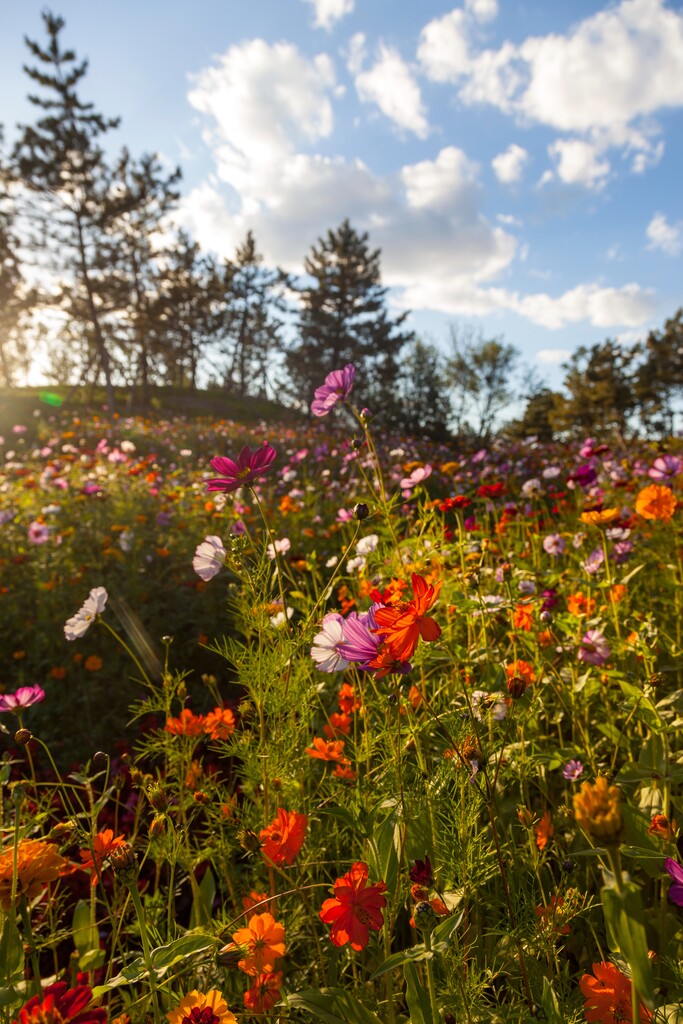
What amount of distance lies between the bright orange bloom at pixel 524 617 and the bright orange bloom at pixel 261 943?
926 mm

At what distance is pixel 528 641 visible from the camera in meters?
1.48

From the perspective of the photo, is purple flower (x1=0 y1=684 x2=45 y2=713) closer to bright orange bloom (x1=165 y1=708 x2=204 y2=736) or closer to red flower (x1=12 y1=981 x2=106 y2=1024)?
bright orange bloom (x1=165 y1=708 x2=204 y2=736)

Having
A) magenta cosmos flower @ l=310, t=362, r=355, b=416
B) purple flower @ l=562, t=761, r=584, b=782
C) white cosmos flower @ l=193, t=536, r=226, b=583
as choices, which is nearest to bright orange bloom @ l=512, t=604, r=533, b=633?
purple flower @ l=562, t=761, r=584, b=782

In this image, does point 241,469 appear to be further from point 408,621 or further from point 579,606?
point 579,606

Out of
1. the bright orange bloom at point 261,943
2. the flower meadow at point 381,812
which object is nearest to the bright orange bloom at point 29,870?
the flower meadow at point 381,812

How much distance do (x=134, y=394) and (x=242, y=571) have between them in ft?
74.7

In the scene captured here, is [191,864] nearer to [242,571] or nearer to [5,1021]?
[5,1021]

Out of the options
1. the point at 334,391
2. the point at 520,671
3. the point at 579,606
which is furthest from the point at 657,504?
the point at 334,391

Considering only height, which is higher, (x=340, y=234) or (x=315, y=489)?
(x=340, y=234)

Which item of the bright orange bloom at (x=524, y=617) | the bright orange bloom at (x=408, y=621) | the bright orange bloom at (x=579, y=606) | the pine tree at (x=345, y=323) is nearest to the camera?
the bright orange bloom at (x=408, y=621)

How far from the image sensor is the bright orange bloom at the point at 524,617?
1515mm

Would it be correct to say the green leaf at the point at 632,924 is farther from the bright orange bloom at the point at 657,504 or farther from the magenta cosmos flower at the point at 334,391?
the bright orange bloom at the point at 657,504

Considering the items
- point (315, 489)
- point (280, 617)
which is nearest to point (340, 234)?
point (315, 489)

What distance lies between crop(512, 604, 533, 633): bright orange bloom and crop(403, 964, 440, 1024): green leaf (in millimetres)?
899
